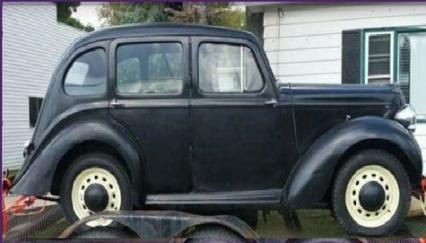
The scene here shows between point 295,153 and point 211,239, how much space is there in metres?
0.74

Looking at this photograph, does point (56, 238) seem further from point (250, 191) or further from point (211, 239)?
point (250, 191)

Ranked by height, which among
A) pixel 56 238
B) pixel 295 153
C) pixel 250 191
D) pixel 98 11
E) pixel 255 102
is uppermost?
pixel 98 11

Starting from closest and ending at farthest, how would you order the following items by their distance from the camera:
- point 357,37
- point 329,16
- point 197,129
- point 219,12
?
point 197,129, point 219,12, point 329,16, point 357,37

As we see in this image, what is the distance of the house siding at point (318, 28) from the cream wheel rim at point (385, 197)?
5.35 feet

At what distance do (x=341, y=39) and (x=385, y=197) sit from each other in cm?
286

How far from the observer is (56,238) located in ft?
12.1

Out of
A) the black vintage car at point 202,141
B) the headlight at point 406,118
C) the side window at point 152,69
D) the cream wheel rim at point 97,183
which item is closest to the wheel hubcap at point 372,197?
the black vintage car at point 202,141

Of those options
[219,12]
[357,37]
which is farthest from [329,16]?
[219,12]

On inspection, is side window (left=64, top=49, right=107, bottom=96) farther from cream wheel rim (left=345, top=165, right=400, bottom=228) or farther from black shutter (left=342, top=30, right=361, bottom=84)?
black shutter (left=342, top=30, right=361, bottom=84)

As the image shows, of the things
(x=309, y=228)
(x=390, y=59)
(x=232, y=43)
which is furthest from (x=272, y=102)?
(x=390, y=59)

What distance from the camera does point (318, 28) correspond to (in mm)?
6082

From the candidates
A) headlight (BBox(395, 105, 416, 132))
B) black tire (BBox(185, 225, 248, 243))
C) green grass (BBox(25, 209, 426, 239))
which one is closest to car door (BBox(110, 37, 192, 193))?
black tire (BBox(185, 225, 248, 243))

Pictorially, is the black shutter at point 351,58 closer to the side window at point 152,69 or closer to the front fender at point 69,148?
the side window at point 152,69

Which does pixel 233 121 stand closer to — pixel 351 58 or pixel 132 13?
pixel 132 13
